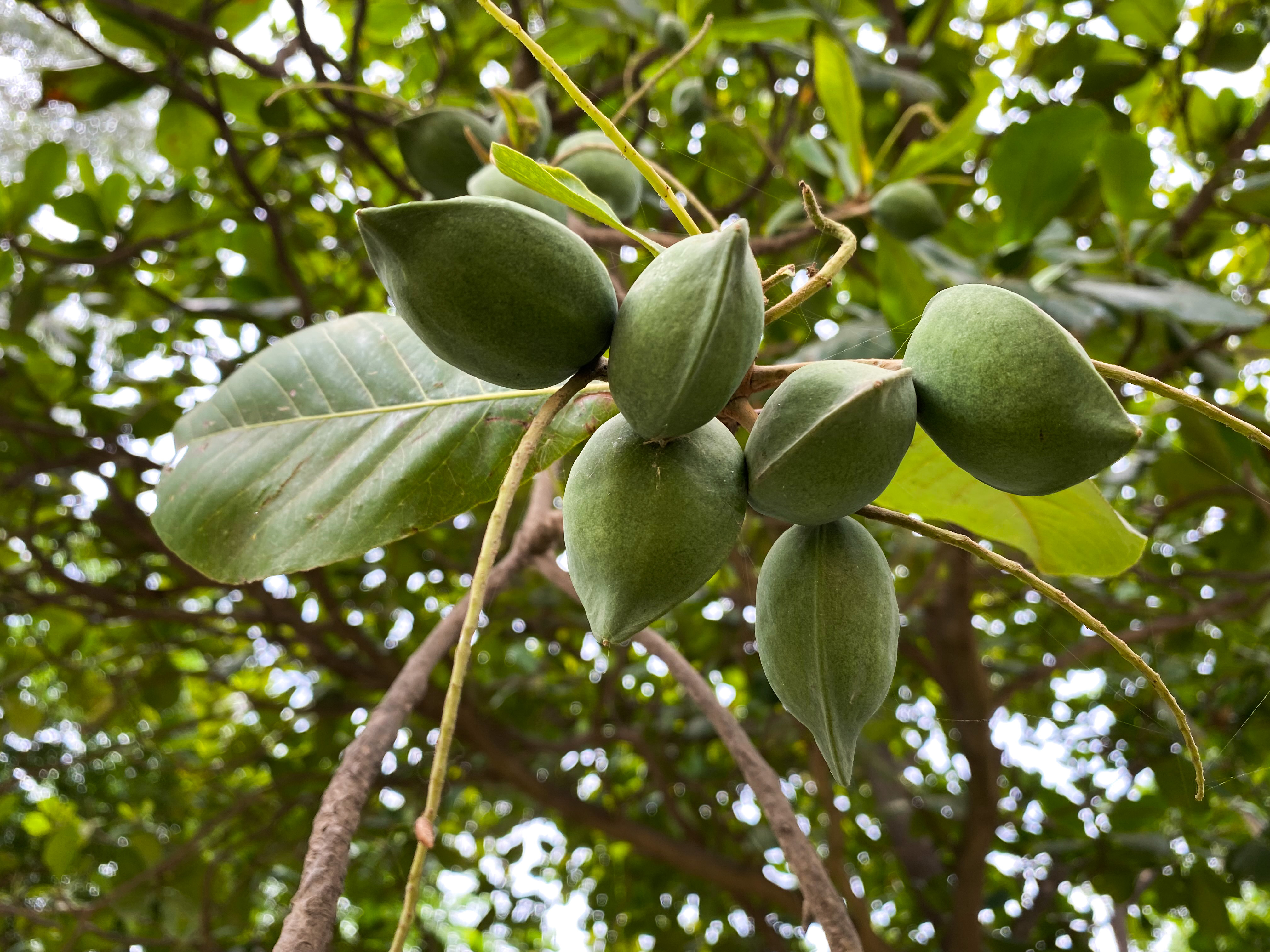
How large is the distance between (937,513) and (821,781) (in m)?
1.37

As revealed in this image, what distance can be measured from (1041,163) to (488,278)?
152 cm

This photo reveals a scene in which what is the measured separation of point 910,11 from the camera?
2436 millimetres

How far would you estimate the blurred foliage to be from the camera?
1.97 meters

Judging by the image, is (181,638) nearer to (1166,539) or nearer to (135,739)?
(135,739)

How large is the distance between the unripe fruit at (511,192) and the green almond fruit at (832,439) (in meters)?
0.56

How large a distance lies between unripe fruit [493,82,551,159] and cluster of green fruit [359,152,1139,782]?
89cm

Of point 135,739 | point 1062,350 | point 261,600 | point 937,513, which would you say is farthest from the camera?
point 135,739

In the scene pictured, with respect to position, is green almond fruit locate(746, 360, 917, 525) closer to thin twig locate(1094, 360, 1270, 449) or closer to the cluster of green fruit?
the cluster of green fruit

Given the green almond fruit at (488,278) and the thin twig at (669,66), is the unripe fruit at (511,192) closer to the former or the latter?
the thin twig at (669,66)

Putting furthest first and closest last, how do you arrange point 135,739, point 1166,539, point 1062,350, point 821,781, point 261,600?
point 135,739, point 1166,539, point 261,600, point 821,781, point 1062,350

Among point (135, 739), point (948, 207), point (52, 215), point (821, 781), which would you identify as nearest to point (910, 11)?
point (948, 207)

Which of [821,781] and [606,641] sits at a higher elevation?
[606,641]

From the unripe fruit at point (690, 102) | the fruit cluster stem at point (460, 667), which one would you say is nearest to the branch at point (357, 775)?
the fruit cluster stem at point (460, 667)

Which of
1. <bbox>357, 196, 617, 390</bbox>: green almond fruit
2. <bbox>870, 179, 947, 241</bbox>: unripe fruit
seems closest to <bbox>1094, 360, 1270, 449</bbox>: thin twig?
<bbox>357, 196, 617, 390</bbox>: green almond fruit
